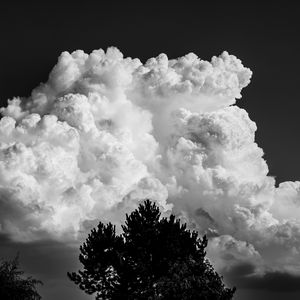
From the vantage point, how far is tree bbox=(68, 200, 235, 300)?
170ft

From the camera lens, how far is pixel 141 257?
2181 inches

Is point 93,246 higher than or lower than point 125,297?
higher

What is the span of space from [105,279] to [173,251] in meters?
8.63

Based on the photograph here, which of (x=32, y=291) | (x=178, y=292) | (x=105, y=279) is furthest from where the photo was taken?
(x=105, y=279)

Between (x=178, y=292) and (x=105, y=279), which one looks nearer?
(x=178, y=292)

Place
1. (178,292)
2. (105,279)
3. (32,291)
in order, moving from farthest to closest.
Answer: (105,279) < (32,291) < (178,292)

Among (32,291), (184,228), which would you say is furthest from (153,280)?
(32,291)

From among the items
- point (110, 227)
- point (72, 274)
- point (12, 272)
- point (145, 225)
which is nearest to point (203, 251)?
point (145, 225)

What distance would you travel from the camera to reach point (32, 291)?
53594 mm

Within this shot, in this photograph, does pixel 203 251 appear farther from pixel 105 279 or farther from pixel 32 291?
pixel 32 291

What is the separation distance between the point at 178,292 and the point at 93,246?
47.8 ft

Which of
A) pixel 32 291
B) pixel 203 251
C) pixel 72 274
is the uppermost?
pixel 203 251

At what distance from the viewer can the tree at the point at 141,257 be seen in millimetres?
51938

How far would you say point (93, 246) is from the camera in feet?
193
